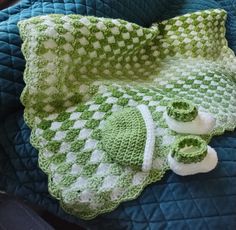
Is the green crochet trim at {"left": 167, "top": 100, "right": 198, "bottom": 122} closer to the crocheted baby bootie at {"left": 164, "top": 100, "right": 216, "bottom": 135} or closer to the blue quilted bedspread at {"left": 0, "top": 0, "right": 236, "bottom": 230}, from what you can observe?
the crocheted baby bootie at {"left": 164, "top": 100, "right": 216, "bottom": 135}

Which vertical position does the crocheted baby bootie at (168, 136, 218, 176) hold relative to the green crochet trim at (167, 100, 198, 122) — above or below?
below

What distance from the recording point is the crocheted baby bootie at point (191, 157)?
2.89ft

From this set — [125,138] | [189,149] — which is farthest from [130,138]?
[189,149]

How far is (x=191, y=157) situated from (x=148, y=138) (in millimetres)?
118

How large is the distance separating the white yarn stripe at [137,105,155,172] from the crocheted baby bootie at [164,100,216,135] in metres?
0.05

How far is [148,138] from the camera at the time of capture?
936 mm

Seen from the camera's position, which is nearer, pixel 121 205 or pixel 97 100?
pixel 121 205

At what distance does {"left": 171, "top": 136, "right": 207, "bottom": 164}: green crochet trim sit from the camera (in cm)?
88

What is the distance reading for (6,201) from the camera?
0.99m

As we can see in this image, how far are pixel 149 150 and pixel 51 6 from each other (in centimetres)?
56

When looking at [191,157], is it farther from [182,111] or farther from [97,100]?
[97,100]

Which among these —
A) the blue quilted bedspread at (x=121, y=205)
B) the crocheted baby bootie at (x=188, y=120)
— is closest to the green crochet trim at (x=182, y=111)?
the crocheted baby bootie at (x=188, y=120)

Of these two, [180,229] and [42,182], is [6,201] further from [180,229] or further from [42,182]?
[180,229]

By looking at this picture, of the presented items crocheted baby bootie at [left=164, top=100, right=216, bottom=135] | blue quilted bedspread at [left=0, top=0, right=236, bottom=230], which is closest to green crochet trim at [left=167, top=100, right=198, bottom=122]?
crocheted baby bootie at [left=164, top=100, right=216, bottom=135]
